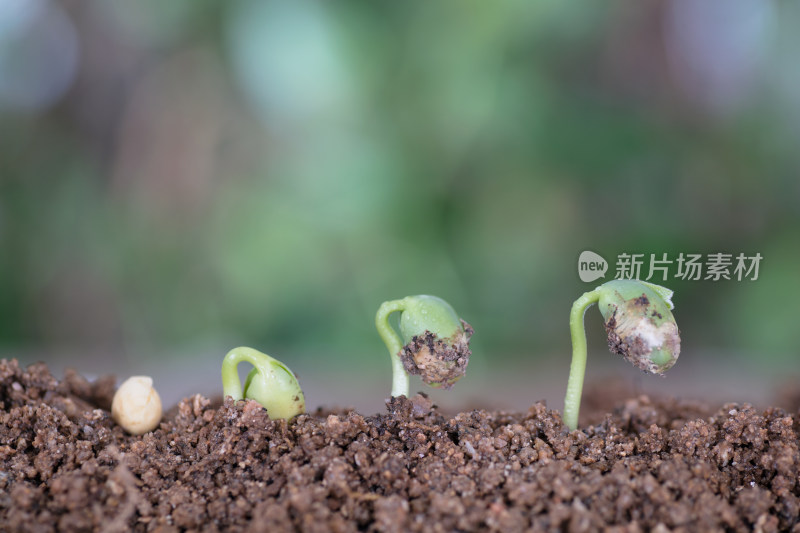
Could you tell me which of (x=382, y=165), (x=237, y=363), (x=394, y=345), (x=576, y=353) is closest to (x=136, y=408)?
(x=237, y=363)

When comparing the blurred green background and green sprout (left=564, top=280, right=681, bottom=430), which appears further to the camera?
the blurred green background

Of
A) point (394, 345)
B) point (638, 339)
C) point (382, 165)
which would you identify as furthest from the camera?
point (382, 165)

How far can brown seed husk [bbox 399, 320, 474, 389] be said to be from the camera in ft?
2.58

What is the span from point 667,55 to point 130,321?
7.16 feet

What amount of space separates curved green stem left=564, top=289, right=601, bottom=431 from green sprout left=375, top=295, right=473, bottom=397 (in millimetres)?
123

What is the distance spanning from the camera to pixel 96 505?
0.70 meters

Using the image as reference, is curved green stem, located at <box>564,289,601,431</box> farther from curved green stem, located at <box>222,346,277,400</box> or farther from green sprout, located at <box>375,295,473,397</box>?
curved green stem, located at <box>222,346,277,400</box>

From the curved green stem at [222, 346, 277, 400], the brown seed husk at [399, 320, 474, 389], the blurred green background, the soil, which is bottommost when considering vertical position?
the soil

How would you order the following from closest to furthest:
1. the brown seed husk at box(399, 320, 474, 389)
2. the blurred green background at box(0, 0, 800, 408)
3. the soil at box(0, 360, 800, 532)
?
the soil at box(0, 360, 800, 532) < the brown seed husk at box(399, 320, 474, 389) < the blurred green background at box(0, 0, 800, 408)

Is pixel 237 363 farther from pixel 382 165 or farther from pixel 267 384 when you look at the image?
pixel 382 165

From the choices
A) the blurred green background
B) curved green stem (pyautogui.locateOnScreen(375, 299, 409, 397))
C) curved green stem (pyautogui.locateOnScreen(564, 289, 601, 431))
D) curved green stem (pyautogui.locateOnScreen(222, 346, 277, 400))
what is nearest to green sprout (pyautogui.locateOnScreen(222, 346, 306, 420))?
curved green stem (pyautogui.locateOnScreen(222, 346, 277, 400))

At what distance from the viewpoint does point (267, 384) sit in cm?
83

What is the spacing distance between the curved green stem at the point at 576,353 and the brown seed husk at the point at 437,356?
125 millimetres

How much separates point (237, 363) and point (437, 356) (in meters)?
0.23
